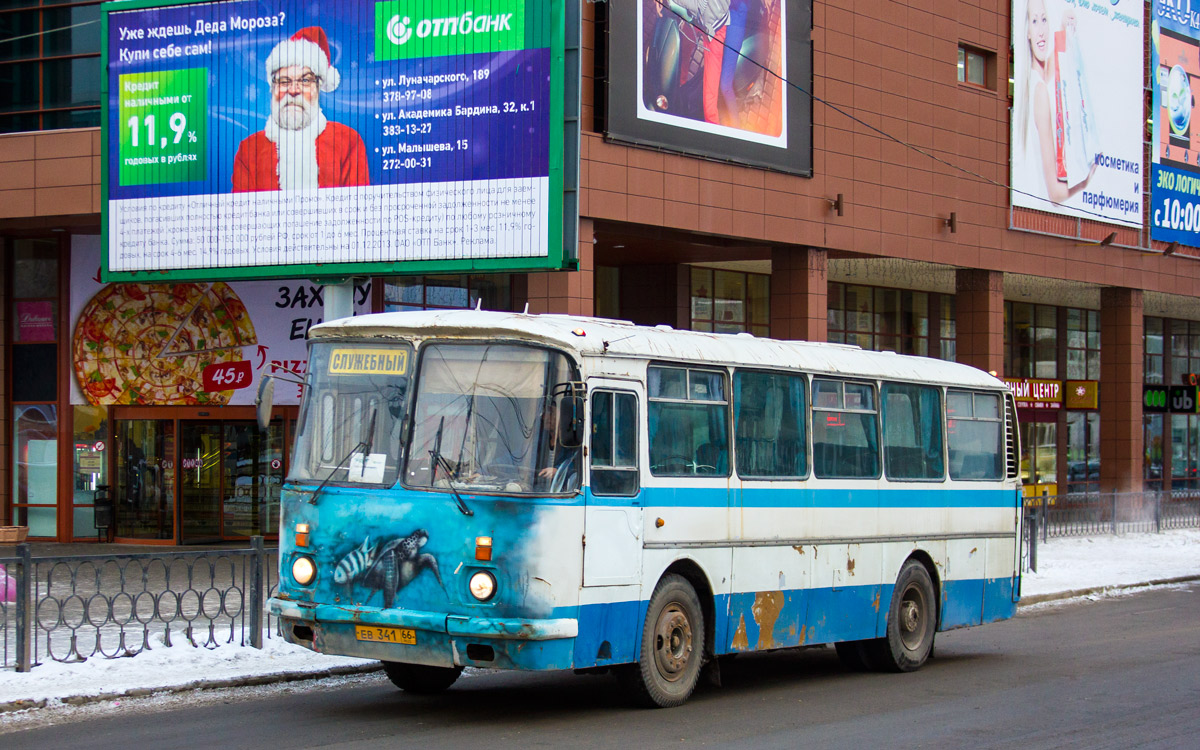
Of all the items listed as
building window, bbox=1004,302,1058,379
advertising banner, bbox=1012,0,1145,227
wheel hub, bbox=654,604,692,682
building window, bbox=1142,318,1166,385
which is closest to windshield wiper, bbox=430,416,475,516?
wheel hub, bbox=654,604,692,682

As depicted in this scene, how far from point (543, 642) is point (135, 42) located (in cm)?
1696

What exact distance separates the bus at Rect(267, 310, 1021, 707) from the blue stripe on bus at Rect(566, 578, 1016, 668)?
2cm

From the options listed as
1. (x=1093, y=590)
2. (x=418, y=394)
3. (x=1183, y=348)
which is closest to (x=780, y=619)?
(x=418, y=394)

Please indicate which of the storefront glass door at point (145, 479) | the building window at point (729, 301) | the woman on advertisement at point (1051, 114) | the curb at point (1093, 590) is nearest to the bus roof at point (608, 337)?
the curb at point (1093, 590)

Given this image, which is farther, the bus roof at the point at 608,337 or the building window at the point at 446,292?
the building window at the point at 446,292

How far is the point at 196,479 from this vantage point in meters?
26.7

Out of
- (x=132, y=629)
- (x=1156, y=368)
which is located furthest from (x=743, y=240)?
(x=1156, y=368)

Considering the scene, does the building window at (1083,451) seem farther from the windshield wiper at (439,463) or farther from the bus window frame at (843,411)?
the windshield wiper at (439,463)

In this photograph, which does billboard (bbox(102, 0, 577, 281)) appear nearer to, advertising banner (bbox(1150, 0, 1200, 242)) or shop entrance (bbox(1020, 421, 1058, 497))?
advertising banner (bbox(1150, 0, 1200, 242))

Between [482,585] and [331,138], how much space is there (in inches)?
540

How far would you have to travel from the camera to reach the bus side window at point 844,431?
12930 millimetres

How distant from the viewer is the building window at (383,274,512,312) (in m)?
25.9

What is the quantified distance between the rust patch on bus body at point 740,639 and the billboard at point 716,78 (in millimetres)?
13917

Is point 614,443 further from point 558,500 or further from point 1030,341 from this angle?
point 1030,341
